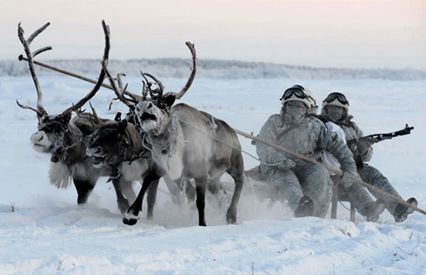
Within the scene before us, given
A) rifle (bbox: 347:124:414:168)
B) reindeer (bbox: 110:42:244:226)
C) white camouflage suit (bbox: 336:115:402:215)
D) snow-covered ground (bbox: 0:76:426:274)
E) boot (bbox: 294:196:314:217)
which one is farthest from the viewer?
rifle (bbox: 347:124:414:168)

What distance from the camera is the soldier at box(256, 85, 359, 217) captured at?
9078 millimetres

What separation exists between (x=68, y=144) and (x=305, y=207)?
2.84 metres

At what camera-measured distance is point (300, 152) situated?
936 cm

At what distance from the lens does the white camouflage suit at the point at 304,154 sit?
907cm

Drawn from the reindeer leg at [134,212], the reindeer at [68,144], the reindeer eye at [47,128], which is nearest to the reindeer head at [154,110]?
the reindeer leg at [134,212]

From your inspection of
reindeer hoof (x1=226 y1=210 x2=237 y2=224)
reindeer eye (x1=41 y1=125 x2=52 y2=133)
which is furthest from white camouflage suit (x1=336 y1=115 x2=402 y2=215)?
reindeer eye (x1=41 y1=125 x2=52 y2=133)

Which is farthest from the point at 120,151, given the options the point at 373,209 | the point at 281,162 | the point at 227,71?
the point at 227,71

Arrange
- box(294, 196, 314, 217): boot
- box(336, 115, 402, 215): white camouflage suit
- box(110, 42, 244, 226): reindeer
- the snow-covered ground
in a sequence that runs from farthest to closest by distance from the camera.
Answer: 1. box(336, 115, 402, 215): white camouflage suit
2. box(294, 196, 314, 217): boot
3. box(110, 42, 244, 226): reindeer
4. the snow-covered ground

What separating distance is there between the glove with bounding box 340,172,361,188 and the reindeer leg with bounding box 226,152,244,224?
133 centimetres

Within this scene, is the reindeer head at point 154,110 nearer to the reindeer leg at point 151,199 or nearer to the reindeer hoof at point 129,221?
the reindeer hoof at point 129,221

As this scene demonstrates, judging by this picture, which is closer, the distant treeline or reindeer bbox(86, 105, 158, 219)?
reindeer bbox(86, 105, 158, 219)

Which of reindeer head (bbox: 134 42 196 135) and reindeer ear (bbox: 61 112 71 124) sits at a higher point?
reindeer head (bbox: 134 42 196 135)

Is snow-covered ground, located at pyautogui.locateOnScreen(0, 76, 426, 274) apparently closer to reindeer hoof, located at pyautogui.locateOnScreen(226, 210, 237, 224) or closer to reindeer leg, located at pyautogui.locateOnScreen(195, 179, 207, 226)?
reindeer hoof, located at pyautogui.locateOnScreen(226, 210, 237, 224)

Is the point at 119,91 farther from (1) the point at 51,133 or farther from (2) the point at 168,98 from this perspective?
(1) the point at 51,133
